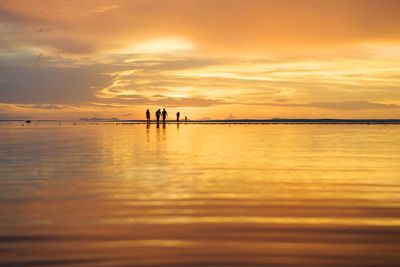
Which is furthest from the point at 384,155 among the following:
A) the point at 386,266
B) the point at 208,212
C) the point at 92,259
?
the point at 92,259

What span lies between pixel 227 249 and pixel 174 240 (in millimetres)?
917

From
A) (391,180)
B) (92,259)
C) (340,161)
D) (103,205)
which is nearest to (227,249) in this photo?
(92,259)

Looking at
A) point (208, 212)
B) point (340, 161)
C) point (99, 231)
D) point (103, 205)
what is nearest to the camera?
point (99, 231)

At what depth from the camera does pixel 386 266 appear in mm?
5914

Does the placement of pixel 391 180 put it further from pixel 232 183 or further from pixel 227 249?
pixel 227 249

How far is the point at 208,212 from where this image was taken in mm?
9227

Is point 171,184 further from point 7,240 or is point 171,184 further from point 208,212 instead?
point 7,240

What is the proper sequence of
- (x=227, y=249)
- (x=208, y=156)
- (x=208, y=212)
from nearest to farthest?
1. (x=227, y=249)
2. (x=208, y=212)
3. (x=208, y=156)

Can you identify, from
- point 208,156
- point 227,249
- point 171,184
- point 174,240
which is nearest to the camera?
point 227,249

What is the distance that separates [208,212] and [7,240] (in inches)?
143

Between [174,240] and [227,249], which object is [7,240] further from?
[227,249]

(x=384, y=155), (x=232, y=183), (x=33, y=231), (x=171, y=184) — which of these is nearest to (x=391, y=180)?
(x=232, y=183)

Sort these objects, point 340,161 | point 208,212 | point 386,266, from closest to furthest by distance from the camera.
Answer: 1. point 386,266
2. point 208,212
3. point 340,161

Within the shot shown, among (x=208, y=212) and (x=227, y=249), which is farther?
(x=208, y=212)
